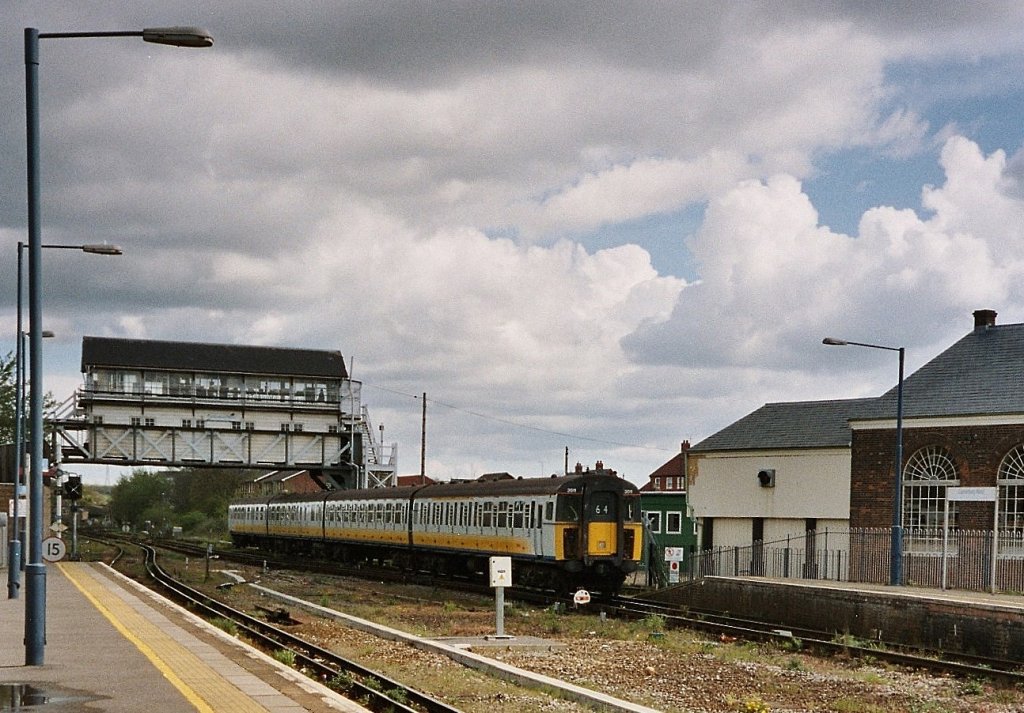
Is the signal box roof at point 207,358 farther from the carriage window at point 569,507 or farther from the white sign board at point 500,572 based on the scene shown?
the white sign board at point 500,572

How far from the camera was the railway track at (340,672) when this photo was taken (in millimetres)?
15594

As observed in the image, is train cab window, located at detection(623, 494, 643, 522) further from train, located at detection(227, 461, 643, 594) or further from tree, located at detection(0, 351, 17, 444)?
tree, located at detection(0, 351, 17, 444)

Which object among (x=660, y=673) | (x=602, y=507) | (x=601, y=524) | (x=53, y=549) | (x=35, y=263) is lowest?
(x=660, y=673)

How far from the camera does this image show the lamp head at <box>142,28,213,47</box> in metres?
14.6

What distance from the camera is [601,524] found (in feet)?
108

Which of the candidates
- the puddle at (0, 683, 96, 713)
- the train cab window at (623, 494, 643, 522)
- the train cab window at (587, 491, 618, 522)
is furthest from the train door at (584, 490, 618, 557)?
Answer: the puddle at (0, 683, 96, 713)

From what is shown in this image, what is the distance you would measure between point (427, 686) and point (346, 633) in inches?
292

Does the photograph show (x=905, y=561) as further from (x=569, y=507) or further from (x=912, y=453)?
(x=569, y=507)

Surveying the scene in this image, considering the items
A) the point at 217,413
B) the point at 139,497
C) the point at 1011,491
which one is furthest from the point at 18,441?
the point at 139,497

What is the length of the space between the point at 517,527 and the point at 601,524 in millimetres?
2483

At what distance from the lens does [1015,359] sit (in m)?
38.6

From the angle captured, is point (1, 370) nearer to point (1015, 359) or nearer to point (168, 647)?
point (1015, 359)

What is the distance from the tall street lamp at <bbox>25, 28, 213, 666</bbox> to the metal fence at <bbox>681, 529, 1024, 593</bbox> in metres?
21.6

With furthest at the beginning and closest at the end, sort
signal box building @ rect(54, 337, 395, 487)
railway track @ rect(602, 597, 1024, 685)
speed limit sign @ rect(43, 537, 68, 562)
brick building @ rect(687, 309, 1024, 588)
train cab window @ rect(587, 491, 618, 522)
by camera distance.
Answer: signal box building @ rect(54, 337, 395, 487)
brick building @ rect(687, 309, 1024, 588)
train cab window @ rect(587, 491, 618, 522)
speed limit sign @ rect(43, 537, 68, 562)
railway track @ rect(602, 597, 1024, 685)
